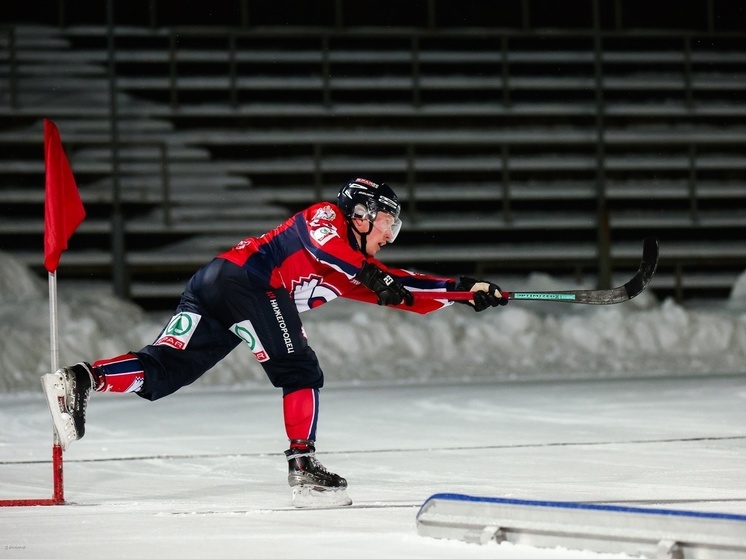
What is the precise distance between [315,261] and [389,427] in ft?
7.47

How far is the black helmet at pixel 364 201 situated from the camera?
175 inches

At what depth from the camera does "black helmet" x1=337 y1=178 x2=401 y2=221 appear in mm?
4434

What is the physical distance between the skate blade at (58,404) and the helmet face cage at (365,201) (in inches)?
45.6

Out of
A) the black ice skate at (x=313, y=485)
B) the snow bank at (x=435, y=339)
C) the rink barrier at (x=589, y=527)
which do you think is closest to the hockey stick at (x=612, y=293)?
the black ice skate at (x=313, y=485)

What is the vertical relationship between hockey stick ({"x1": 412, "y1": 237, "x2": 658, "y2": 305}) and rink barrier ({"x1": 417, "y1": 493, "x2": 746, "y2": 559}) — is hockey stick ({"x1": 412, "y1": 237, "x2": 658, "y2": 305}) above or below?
above

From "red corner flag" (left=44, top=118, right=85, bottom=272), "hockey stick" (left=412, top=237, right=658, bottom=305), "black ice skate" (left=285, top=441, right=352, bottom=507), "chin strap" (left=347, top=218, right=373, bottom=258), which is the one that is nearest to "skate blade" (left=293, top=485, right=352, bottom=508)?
"black ice skate" (left=285, top=441, right=352, bottom=507)

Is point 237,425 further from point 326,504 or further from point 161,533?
point 161,533

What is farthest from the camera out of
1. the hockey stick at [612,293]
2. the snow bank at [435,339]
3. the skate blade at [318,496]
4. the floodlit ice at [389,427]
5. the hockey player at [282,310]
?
the snow bank at [435,339]

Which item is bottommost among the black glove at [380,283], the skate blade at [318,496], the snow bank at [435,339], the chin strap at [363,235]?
the snow bank at [435,339]

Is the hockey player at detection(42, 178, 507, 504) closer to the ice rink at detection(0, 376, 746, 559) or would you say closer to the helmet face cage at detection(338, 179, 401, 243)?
the helmet face cage at detection(338, 179, 401, 243)

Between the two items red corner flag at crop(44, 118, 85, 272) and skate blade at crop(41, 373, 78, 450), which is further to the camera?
red corner flag at crop(44, 118, 85, 272)

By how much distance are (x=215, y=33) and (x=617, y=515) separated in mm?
11190

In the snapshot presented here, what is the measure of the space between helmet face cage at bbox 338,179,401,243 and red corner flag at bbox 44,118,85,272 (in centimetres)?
99

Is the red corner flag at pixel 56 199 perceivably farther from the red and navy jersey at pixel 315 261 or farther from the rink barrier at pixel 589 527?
the rink barrier at pixel 589 527
